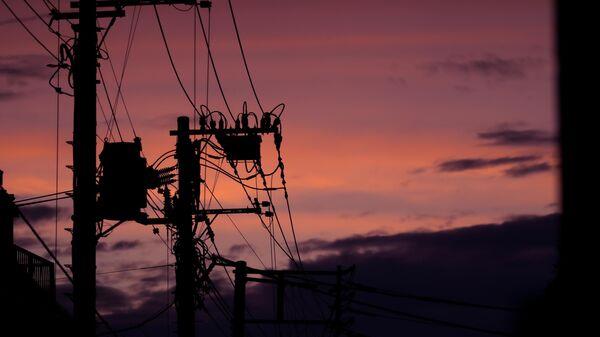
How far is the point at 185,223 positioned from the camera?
2539cm

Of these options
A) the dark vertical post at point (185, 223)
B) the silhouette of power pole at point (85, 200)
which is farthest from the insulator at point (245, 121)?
the silhouette of power pole at point (85, 200)

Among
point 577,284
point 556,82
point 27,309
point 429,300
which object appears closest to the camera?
point 556,82

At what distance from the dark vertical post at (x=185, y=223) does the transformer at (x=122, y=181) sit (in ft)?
5.62

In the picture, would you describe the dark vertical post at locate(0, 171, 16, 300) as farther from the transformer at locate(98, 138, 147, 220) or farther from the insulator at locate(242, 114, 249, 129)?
the insulator at locate(242, 114, 249, 129)

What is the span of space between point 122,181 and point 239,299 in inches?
224

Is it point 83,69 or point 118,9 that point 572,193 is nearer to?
point 83,69

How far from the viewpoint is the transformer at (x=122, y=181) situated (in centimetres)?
2242

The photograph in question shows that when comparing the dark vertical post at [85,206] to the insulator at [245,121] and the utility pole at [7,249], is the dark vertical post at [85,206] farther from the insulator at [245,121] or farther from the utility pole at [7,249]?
the insulator at [245,121]

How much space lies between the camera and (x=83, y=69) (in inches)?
629

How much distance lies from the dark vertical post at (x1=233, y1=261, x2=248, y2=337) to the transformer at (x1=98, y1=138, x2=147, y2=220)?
4.12 m

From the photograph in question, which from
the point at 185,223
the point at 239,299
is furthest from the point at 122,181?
the point at 239,299

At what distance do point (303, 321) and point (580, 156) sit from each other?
91.7 ft

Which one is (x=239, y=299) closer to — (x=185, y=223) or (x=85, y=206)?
(x=185, y=223)

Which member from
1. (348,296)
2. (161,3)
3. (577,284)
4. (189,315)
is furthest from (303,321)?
(577,284)
